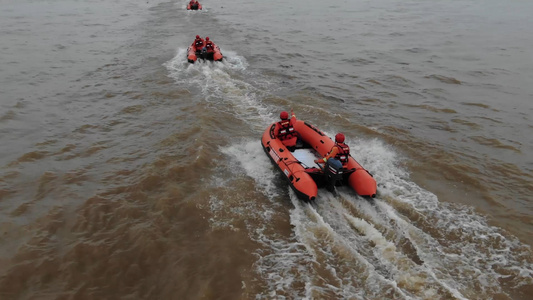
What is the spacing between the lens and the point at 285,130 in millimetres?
9078

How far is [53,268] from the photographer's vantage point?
19.7 ft

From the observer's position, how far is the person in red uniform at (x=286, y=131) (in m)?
9.04

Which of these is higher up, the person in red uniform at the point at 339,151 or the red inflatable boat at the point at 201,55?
the red inflatable boat at the point at 201,55

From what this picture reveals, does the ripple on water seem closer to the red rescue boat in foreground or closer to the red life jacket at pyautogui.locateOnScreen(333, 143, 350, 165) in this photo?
the red rescue boat in foreground

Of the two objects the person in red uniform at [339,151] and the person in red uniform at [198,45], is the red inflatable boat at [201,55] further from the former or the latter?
the person in red uniform at [339,151]

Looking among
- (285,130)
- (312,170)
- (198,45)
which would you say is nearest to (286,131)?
(285,130)

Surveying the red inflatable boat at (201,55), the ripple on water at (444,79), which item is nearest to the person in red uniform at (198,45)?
the red inflatable boat at (201,55)

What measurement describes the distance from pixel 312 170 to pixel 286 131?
5.52 feet

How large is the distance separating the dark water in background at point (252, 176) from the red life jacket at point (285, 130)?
804 millimetres

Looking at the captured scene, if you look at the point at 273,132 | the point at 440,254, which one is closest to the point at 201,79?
the point at 273,132

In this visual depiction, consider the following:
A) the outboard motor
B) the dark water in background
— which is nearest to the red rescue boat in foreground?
the outboard motor

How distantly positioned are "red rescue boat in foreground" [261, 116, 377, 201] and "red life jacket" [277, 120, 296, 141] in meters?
0.18

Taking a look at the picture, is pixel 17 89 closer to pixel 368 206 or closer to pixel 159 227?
pixel 159 227

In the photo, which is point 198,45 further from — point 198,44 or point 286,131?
point 286,131
